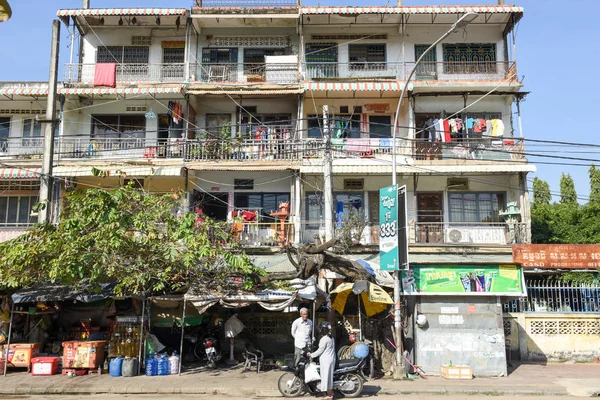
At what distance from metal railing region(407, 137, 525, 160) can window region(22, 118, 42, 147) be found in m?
16.1

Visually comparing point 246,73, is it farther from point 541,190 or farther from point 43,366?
point 541,190

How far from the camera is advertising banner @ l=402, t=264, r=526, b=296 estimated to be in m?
14.8

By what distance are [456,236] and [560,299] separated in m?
4.23

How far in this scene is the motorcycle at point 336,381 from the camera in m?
11.4

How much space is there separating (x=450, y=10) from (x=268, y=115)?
883cm

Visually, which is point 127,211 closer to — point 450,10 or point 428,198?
point 428,198

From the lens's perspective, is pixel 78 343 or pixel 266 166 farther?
pixel 266 166

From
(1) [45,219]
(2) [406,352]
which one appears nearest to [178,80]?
(1) [45,219]

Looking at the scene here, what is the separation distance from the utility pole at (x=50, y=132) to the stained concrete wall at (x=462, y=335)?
11.3m

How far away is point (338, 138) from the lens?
2189cm

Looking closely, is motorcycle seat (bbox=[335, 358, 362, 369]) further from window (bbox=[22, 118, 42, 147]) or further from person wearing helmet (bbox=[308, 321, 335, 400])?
window (bbox=[22, 118, 42, 147])

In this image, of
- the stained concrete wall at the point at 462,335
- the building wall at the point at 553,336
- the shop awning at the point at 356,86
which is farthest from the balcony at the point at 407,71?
the stained concrete wall at the point at 462,335

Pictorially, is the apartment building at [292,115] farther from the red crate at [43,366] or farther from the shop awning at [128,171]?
the red crate at [43,366]

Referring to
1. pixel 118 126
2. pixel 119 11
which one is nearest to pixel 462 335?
pixel 118 126
